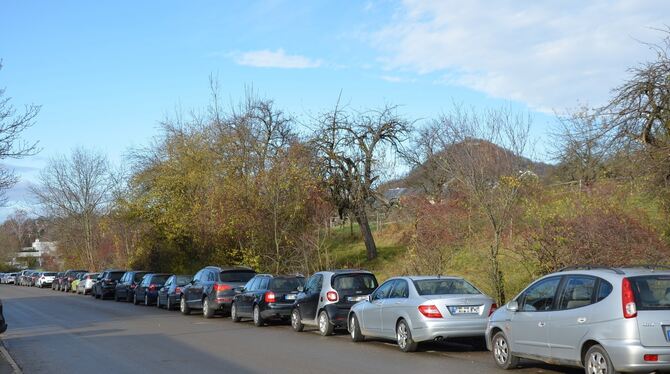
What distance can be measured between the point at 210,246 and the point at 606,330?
27032 mm

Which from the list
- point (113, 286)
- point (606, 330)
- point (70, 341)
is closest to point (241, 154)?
point (113, 286)

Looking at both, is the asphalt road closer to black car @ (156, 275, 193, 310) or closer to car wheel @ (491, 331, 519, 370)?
car wheel @ (491, 331, 519, 370)

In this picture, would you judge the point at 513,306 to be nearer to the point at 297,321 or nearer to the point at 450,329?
the point at 450,329

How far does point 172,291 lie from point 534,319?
65.4 ft

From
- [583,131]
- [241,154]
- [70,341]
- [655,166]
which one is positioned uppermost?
[241,154]

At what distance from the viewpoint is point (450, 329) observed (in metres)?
12.6

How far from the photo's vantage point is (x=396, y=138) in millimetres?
38344

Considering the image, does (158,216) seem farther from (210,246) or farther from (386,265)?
(386,265)

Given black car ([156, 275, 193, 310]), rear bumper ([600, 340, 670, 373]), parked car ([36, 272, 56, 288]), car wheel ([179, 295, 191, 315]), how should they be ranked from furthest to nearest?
1. parked car ([36, 272, 56, 288])
2. black car ([156, 275, 193, 310])
3. car wheel ([179, 295, 191, 315])
4. rear bumper ([600, 340, 670, 373])

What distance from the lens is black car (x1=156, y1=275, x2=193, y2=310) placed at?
1085 inches

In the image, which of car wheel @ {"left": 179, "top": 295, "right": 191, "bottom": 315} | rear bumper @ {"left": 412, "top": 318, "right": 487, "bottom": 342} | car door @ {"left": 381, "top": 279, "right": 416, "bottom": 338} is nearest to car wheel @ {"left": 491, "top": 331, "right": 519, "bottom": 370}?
rear bumper @ {"left": 412, "top": 318, "right": 487, "bottom": 342}

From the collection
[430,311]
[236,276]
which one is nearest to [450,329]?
[430,311]

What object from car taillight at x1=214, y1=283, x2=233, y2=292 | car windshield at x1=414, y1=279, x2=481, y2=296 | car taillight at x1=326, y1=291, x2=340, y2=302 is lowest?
car taillight at x1=326, y1=291, x2=340, y2=302

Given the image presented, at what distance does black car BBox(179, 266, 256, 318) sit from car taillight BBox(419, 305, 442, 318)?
1115 cm
